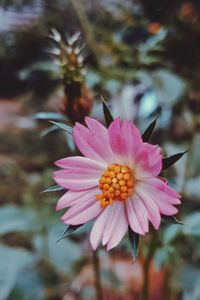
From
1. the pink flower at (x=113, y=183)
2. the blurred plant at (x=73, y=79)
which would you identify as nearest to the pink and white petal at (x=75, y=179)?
the pink flower at (x=113, y=183)

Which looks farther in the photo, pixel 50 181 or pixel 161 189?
pixel 50 181

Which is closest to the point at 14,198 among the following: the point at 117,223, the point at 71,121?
the point at 71,121

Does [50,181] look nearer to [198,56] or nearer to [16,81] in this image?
[198,56]

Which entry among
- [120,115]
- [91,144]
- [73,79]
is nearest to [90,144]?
[91,144]

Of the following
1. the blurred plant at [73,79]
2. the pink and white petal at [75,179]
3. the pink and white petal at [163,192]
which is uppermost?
the blurred plant at [73,79]

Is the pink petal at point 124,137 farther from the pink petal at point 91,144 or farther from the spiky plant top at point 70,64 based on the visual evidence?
the spiky plant top at point 70,64

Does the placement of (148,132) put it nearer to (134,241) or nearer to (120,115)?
(134,241)
